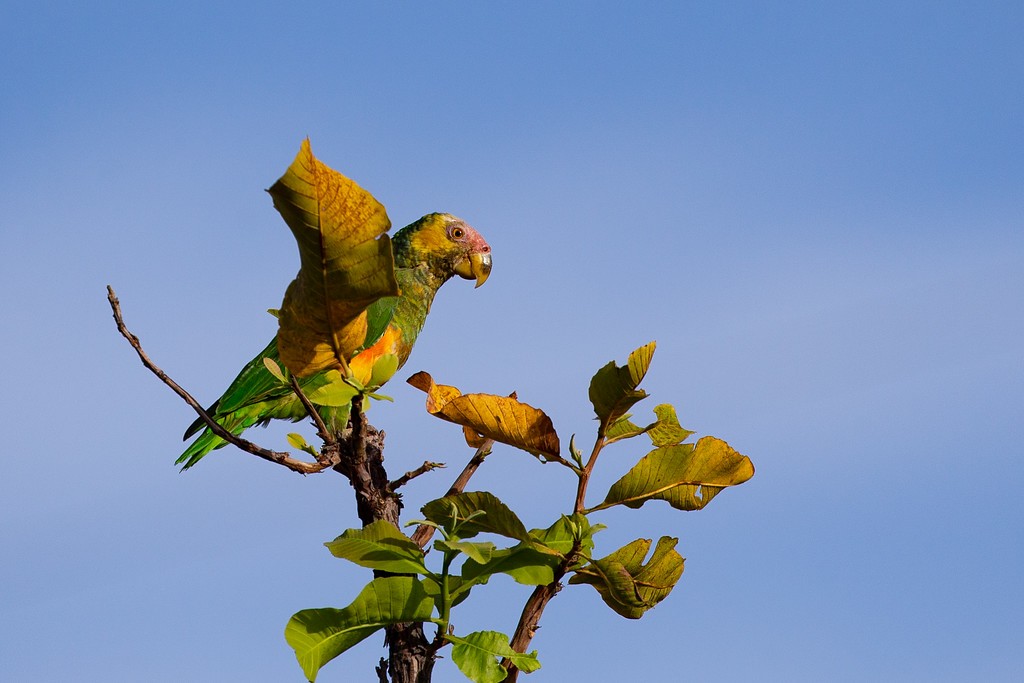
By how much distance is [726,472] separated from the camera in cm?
245

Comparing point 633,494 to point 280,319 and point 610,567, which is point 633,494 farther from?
point 280,319

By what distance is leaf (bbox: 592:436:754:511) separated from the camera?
2412 mm

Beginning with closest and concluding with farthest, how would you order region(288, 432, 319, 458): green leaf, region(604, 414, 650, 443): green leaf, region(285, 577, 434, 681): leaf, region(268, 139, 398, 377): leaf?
1. region(268, 139, 398, 377): leaf
2. region(285, 577, 434, 681): leaf
3. region(604, 414, 650, 443): green leaf
4. region(288, 432, 319, 458): green leaf

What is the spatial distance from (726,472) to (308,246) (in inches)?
49.1

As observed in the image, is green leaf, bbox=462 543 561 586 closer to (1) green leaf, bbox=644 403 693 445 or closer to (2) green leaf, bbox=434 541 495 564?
(2) green leaf, bbox=434 541 495 564

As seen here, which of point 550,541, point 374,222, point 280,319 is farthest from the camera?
point 550,541

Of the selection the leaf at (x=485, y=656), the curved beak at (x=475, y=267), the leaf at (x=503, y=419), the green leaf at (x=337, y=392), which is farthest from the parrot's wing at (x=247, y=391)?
the leaf at (x=485, y=656)

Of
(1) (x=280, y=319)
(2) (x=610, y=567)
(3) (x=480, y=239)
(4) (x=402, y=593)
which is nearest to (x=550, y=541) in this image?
(2) (x=610, y=567)

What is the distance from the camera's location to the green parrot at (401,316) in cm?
484

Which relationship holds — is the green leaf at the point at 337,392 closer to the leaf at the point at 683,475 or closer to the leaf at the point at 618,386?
the leaf at the point at 618,386

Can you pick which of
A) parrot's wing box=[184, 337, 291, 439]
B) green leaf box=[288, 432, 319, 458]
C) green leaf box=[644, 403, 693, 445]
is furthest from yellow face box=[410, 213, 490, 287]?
green leaf box=[644, 403, 693, 445]

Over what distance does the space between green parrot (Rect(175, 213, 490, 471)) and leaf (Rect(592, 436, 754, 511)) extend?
2.31 metres

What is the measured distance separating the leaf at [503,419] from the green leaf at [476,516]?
0.19 metres

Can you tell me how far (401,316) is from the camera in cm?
627
